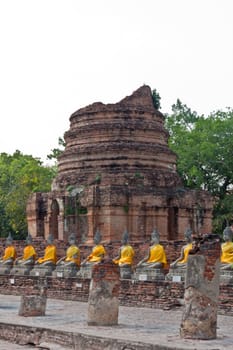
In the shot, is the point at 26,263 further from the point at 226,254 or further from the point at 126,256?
the point at 226,254

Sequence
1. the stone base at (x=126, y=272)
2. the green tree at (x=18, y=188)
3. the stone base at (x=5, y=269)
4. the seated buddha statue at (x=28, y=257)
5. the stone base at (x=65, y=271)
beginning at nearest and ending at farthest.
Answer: the stone base at (x=126, y=272) < the stone base at (x=65, y=271) < the seated buddha statue at (x=28, y=257) < the stone base at (x=5, y=269) < the green tree at (x=18, y=188)

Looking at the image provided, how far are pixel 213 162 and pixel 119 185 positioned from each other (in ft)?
29.2

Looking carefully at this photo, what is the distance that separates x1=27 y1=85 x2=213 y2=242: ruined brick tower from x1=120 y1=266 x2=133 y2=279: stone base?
7.81 metres

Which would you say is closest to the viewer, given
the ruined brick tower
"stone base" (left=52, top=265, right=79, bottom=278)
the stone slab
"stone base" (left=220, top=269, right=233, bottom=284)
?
the stone slab

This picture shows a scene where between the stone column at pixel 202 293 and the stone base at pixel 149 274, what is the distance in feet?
18.6

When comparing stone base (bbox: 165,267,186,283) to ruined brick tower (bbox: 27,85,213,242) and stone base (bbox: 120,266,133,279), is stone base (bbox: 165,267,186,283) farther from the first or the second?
ruined brick tower (bbox: 27,85,213,242)

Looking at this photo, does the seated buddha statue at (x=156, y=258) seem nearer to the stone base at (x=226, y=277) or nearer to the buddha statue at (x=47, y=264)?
the stone base at (x=226, y=277)

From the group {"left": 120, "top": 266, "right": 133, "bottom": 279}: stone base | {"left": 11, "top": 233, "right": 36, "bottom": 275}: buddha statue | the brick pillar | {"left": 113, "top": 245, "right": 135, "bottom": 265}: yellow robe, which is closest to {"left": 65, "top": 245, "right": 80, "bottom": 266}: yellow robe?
Answer: {"left": 113, "top": 245, "right": 135, "bottom": 265}: yellow robe

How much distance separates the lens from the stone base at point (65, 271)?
690 inches

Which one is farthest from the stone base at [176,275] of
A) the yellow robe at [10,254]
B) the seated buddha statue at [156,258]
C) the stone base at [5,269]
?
the yellow robe at [10,254]

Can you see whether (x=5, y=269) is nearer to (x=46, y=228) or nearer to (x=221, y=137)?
(x=46, y=228)

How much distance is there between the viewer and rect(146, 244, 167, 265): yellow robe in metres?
15.5

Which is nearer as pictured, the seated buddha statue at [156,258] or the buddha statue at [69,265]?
the seated buddha statue at [156,258]

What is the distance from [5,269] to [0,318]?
8.43 m
